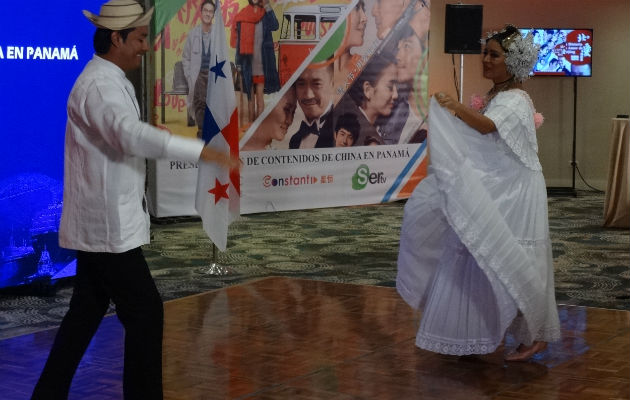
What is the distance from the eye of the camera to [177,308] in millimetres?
5828

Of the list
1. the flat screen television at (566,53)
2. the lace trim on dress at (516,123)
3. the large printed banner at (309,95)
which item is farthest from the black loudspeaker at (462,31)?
the lace trim on dress at (516,123)

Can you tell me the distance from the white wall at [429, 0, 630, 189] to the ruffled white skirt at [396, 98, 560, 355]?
9161 millimetres

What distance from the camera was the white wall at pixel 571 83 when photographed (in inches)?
538

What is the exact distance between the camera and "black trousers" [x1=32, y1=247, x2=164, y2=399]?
3211 mm

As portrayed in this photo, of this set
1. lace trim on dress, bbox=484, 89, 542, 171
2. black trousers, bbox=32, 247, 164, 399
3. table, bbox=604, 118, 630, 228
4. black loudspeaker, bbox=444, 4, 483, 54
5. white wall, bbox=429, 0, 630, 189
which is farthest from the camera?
white wall, bbox=429, 0, 630, 189

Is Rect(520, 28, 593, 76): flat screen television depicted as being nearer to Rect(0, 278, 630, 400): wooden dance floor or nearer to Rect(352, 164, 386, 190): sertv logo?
Rect(352, 164, 386, 190): sertv logo

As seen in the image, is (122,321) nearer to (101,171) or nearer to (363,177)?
(101,171)

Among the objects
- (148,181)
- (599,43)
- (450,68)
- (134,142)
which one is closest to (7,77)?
(134,142)

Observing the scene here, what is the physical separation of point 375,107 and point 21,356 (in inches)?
278

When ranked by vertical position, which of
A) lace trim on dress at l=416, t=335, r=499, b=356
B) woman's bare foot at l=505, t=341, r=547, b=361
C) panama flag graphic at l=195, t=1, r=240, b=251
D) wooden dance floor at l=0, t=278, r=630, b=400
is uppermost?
panama flag graphic at l=195, t=1, r=240, b=251

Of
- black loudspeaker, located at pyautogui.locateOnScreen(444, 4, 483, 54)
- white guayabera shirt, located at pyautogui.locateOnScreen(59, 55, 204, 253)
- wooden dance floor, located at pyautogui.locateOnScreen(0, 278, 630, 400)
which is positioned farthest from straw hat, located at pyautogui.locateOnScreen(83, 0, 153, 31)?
black loudspeaker, located at pyautogui.locateOnScreen(444, 4, 483, 54)

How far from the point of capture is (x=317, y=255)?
796 centimetres

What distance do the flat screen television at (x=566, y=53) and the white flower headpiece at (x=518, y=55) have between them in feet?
30.1

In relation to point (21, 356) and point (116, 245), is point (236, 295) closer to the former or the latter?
point (21, 356)
